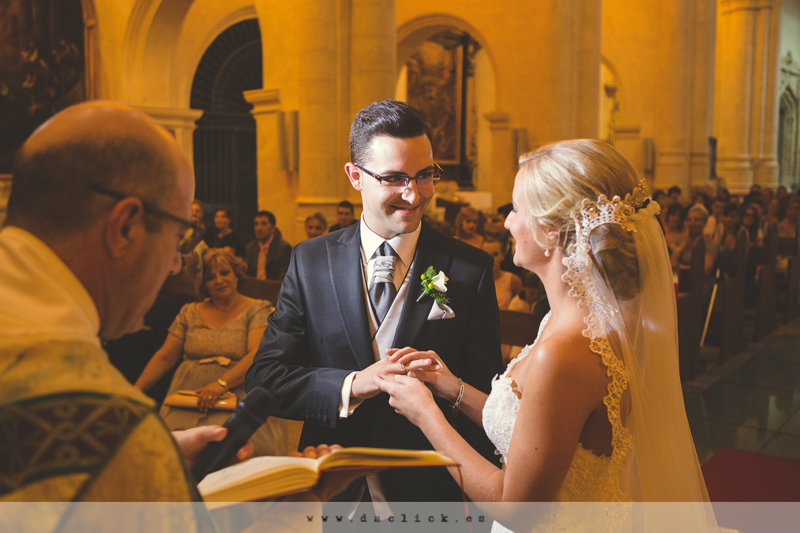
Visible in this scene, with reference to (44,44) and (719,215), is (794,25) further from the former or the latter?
(44,44)

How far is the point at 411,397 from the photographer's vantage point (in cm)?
184

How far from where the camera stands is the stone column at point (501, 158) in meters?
11.8

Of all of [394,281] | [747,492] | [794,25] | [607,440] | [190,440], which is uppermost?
[794,25]

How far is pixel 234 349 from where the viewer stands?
14.3 feet

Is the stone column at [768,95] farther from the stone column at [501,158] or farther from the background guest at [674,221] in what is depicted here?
the background guest at [674,221]

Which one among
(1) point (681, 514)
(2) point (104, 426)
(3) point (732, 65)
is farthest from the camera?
(3) point (732, 65)

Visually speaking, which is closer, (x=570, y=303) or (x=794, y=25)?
(x=570, y=303)

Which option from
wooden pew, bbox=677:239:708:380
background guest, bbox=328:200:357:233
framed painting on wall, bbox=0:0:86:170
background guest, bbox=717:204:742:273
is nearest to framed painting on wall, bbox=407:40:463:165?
framed painting on wall, bbox=0:0:86:170

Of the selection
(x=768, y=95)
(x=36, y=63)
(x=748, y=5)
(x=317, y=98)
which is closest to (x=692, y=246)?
→ (x=317, y=98)

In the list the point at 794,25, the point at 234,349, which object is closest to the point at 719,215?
the point at 234,349

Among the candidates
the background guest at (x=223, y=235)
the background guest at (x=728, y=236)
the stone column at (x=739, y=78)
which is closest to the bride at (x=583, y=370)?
the background guest at (x=223, y=235)

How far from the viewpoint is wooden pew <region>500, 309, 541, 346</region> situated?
4684 millimetres

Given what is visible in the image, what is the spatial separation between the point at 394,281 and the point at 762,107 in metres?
25.4

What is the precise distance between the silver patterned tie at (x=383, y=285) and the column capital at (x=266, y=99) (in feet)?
21.9
